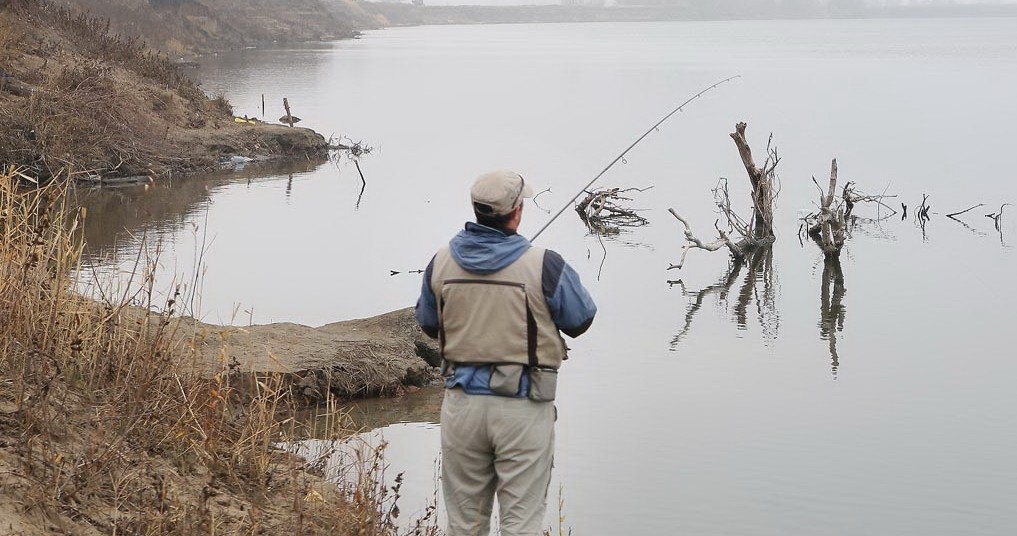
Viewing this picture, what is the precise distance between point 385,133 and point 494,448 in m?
30.4

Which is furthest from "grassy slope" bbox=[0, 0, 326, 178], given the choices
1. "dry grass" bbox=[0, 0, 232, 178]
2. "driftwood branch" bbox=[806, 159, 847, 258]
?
"driftwood branch" bbox=[806, 159, 847, 258]

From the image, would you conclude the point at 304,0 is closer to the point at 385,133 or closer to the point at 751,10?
the point at 385,133

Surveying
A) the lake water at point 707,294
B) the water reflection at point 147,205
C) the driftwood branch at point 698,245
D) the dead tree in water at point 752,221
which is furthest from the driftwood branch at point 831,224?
the water reflection at point 147,205

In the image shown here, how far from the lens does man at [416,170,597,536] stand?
183 inches

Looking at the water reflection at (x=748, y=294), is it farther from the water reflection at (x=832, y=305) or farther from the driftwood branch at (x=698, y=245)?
the water reflection at (x=832, y=305)

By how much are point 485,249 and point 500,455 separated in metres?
0.72

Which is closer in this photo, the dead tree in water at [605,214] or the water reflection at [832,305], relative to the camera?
the water reflection at [832,305]

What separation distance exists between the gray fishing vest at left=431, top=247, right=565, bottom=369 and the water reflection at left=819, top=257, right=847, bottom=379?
27.6 feet

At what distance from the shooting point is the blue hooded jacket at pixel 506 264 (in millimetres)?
4641

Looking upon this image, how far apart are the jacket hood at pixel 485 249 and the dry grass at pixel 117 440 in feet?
4.63

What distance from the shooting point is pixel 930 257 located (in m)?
18.4

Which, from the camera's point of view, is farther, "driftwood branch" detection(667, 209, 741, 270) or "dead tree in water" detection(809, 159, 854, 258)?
"dead tree in water" detection(809, 159, 854, 258)

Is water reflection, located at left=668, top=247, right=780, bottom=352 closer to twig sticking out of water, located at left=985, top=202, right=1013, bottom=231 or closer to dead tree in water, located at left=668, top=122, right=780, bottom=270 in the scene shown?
dead tree in water, located at left=668, top=122, right=780, bottom=270

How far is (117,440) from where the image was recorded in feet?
18.1
